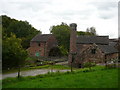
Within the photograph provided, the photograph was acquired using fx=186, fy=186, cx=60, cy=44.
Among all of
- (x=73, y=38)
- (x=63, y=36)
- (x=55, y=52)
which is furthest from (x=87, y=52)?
(x=63, y=36)

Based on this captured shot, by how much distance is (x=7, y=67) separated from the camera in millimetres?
34062

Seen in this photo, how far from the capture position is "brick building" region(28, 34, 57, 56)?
184 ft

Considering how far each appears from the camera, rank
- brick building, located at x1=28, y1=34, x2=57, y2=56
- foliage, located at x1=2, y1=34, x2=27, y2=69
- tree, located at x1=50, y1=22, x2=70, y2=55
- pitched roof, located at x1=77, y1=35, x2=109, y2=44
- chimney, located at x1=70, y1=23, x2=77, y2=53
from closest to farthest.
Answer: foliage, located at x1=2, y1=34, x2=27, y2=69, chimney, located at x1=70, y1=23, x2=77, y2=53, pitched roof, located at x1=77, y1=35, x2=109, y2=44, brick building, located at x1=28, y1=34, x2=57, y2=56, tree, located at x1=50, y1=22, x2=70, y2=55

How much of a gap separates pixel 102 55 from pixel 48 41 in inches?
848

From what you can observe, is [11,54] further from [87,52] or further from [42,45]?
[42,45]

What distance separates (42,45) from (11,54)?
25.1 metres

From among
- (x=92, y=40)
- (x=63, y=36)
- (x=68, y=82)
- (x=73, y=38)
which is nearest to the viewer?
(x=68, y=82)

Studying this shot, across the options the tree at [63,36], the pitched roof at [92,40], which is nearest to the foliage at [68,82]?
the pitched roof at [92,40]

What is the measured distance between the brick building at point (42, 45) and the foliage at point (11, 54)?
72.7 feet

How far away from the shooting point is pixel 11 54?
A: 103ft

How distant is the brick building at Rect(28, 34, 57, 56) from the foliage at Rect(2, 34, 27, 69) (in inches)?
873

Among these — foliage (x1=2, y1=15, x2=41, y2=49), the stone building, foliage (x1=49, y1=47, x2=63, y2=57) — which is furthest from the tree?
the stone building

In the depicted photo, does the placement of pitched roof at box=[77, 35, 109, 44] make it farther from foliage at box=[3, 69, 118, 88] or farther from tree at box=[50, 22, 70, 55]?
foliage at box=[3, 69, 118, 88]

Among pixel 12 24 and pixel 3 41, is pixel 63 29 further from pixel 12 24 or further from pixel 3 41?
pixel 3 41
